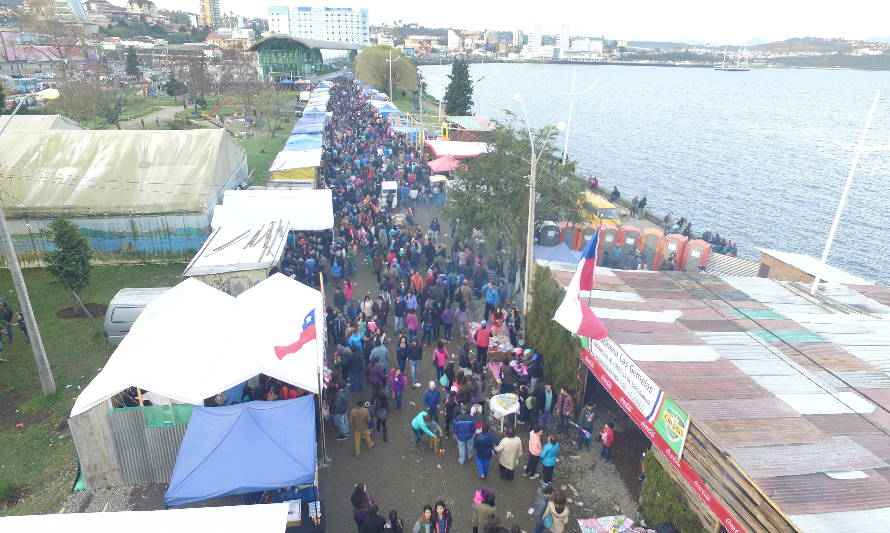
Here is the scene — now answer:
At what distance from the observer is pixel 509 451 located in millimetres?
9445

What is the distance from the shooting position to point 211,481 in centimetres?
784

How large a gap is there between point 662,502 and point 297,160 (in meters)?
23.5

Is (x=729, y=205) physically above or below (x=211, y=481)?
below

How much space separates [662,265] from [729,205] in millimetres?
28059

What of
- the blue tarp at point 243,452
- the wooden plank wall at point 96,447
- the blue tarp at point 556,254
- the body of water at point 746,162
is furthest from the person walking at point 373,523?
the body of water at point 746,162

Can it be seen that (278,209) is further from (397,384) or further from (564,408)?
(564,408)

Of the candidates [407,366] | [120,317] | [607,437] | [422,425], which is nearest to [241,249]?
[120,317]

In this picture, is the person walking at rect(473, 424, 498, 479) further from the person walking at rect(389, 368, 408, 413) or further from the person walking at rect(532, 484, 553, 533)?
the person walking at rect(389, 368, 408, 413)

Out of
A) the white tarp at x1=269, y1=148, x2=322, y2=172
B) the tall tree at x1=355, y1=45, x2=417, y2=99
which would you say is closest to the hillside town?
the white tarp at x1=269, y1=148, x2=322, y2=172

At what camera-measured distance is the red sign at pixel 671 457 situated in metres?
6.99

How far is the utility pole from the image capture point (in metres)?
11.0

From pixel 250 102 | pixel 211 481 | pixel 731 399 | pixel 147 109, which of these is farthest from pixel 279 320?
pixel 147 109

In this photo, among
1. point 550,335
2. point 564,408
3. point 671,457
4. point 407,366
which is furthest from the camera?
point 407,366

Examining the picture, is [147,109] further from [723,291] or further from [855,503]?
[855,503]
